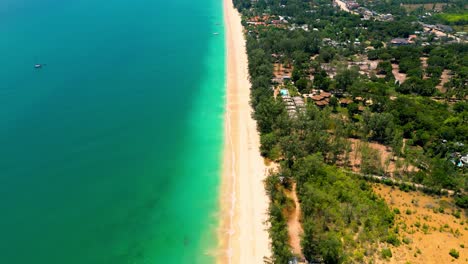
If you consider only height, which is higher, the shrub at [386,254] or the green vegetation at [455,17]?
the green vegetation at [455,17]

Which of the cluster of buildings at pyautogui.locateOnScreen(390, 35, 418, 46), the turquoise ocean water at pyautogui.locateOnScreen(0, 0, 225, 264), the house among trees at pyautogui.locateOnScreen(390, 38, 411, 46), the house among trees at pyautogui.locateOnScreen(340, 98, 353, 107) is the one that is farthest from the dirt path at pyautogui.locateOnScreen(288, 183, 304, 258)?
the cluster of buildings at pyautogui.locateOnScreen(390, 35, 418, 46)

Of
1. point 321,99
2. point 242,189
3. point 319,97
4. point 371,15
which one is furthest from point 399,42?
point 242,189

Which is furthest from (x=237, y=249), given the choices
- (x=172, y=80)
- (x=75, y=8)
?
(x=75, y=8)

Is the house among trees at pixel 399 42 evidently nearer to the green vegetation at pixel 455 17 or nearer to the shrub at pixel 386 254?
the green vegetation at pixel 455 17

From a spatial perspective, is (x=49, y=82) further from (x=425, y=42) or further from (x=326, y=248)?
(x=425, y=42)

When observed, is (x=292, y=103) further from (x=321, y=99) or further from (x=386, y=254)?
(x=386, y=254)

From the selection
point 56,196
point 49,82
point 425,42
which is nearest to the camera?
point 56,196

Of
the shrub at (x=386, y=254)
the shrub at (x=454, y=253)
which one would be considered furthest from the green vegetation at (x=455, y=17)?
the shrub at (x=386, y=254)
